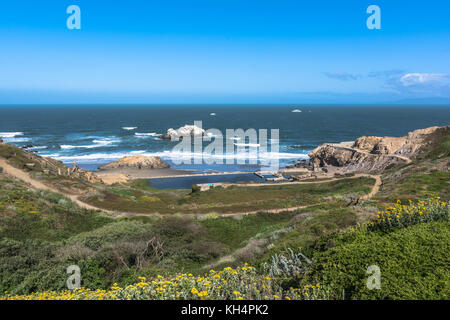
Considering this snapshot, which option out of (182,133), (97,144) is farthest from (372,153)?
(97,144)

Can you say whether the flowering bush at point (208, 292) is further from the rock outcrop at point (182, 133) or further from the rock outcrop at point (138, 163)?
the rock outcrop at point (182, 133)

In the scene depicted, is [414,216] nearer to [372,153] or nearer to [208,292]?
[208,292]

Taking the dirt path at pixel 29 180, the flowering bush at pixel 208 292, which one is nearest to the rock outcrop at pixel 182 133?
the dirt path at pixel 29 180

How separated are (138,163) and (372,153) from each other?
50130 millimetres

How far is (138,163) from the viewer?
6359cm

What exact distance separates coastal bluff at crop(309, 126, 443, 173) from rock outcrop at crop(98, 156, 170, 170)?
116 ft

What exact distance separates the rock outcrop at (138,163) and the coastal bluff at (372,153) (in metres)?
35.5

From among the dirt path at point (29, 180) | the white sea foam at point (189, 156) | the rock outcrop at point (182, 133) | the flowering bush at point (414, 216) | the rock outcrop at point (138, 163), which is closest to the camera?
the flowering bush at point (414, 216)

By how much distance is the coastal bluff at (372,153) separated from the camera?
160 feet

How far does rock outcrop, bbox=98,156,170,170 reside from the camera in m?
62.9

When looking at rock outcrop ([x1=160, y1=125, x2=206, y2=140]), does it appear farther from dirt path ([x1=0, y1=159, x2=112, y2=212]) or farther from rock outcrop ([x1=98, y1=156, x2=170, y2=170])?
dirt path ([x1=0, y1=159, x2=112, y2=212])

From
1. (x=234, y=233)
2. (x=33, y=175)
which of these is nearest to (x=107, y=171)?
(x=33, y=175)
